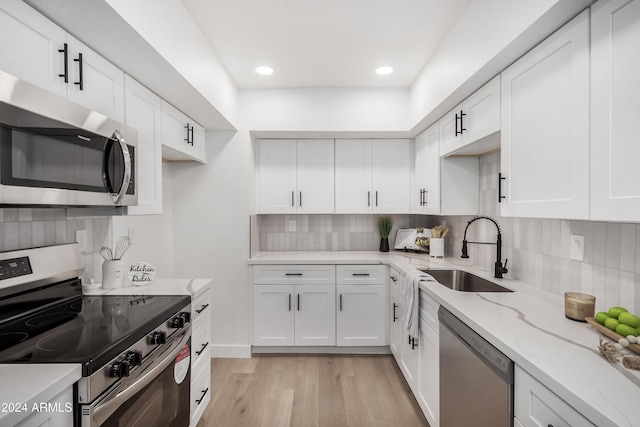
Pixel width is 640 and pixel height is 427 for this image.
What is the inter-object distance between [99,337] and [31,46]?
1106 millimetres

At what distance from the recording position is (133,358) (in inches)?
49.3

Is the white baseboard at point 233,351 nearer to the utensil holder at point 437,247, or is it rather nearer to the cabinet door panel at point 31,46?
the utensil holder at point 437,247

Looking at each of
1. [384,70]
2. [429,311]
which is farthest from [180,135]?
[429,311]

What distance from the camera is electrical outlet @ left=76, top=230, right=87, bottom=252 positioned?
1.89 metres

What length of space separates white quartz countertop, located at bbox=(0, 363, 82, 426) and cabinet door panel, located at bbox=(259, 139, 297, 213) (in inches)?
100

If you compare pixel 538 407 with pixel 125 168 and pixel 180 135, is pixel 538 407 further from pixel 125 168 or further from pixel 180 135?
pixel 180 135

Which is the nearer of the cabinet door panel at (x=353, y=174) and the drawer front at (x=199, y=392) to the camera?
the drawer front at (x=199, y=392)

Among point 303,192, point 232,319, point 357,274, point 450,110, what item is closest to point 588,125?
point 450,110

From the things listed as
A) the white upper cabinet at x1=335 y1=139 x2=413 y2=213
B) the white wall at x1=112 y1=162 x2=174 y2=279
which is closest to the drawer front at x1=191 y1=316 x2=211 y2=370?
the white wall at x1=112 y1=162 x2=174 y2=279

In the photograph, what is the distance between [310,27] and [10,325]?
7.20 feet

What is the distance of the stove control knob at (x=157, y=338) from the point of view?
4.62 feet

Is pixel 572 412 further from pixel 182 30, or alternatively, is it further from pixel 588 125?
pixel 182 30

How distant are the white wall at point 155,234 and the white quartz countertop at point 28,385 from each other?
1.41 m

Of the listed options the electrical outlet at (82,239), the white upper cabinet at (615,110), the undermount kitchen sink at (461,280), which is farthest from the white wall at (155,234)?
the white upper cabinet at (615,110)
